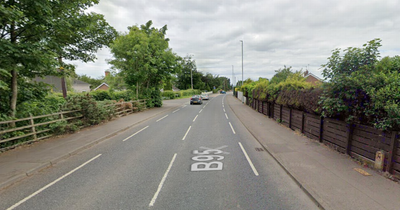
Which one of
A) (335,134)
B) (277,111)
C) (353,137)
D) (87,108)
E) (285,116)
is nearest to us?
(353,137)

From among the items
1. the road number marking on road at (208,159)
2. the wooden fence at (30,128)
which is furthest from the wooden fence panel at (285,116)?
the wooden fence at (30,128)

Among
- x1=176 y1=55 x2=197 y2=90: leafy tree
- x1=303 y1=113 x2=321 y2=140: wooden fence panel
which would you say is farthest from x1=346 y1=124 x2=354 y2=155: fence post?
x1=176 y1=55 x2=197 y2=90: leafy tree

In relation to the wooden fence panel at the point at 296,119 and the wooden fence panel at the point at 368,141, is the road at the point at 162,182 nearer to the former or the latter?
the wooden fence panel at the point at 368,141

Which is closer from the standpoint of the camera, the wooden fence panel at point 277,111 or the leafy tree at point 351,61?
the leafy tree at point 351,61

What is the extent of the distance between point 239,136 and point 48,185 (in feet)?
24.1

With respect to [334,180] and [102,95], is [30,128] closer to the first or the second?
[334,180]

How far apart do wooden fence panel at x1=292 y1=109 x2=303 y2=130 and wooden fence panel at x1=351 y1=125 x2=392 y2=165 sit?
358cm

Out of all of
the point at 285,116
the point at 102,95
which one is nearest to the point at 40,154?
the point at 285,116

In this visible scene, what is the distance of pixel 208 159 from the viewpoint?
231 inches

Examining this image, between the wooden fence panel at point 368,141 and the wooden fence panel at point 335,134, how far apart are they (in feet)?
1.29

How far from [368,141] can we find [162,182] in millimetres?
5783

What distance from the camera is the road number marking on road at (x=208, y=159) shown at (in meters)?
5.17

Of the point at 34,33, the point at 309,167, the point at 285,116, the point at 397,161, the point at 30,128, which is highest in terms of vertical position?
the point at 34,33

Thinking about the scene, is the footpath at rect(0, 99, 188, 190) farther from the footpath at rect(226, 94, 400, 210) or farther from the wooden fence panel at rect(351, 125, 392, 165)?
the wooden fence panel at rect(351, 125, 392, 165)
